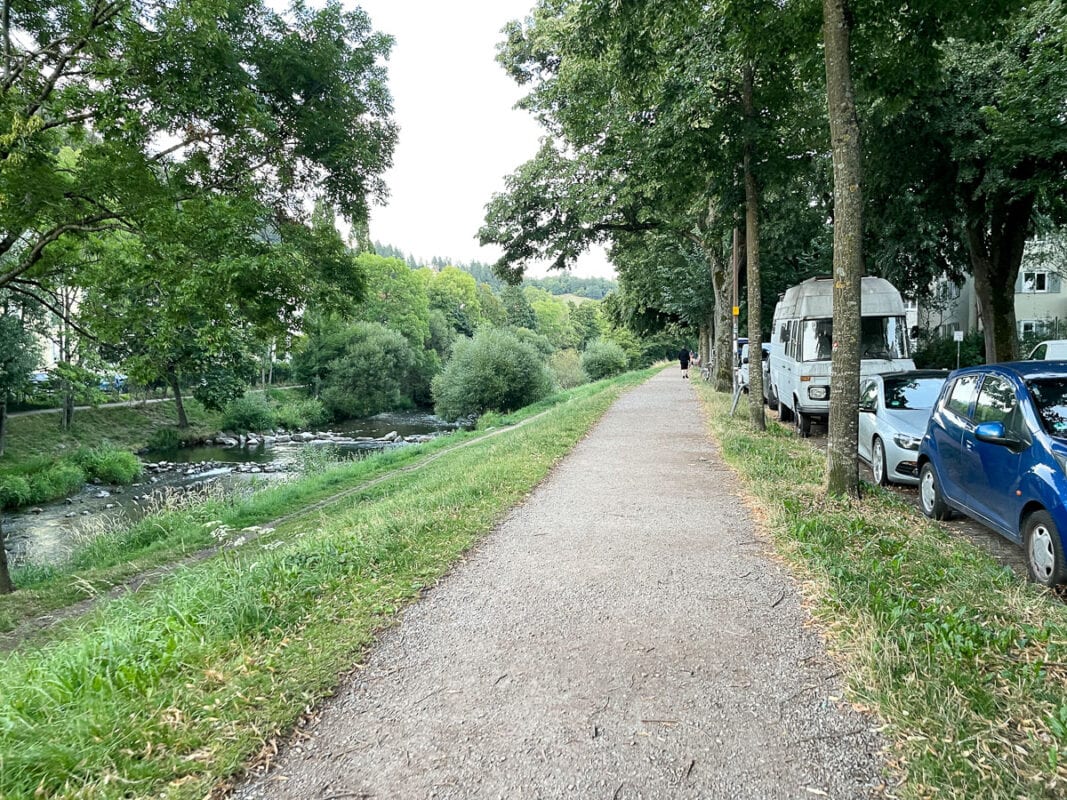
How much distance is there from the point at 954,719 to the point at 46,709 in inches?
162

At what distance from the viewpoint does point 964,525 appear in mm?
6500

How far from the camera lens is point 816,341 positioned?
13336mm

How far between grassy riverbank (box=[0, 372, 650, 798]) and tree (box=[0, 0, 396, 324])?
224 inches

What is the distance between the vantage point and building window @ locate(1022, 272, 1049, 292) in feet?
122

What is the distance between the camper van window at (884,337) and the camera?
1317 centimetres

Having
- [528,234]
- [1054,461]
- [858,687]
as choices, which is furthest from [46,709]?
[528,234]

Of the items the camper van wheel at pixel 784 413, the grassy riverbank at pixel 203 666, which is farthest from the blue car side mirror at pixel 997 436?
the camper van wheel at pixel 784 413

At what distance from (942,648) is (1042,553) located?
215cm

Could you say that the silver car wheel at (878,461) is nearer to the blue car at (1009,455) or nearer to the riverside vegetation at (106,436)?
the blue car at (1009,455)

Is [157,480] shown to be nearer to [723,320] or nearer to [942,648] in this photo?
[723,320]

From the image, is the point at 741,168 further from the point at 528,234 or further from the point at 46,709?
the point at 46,709

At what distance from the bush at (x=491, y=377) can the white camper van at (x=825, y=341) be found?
2113 cm

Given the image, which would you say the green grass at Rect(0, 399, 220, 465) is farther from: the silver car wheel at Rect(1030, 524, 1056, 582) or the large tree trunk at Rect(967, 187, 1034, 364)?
the large tree trunk at Rect(967, 187, 1034, 364)

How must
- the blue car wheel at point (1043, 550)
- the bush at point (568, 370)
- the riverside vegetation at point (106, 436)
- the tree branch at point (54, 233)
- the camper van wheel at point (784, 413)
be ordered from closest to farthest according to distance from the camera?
the blue car wheel at point (1043, 550) → the tree branch at point (54, 233) → the camper van wheel at point (784, 413) → the riverside vegetation at point (106, 436) → the bush at point (568, 370)
